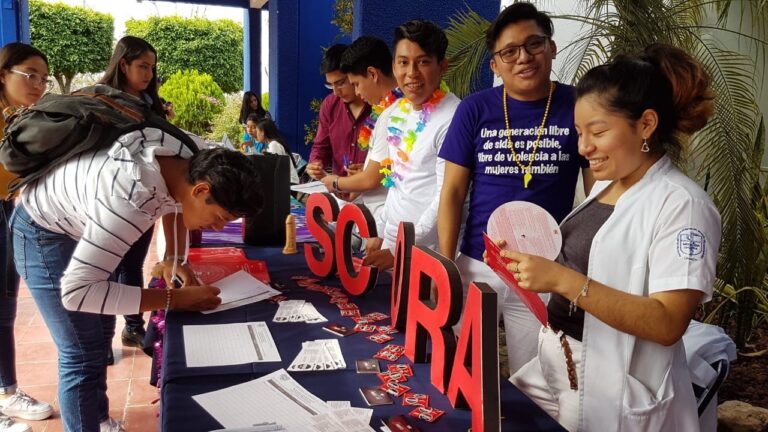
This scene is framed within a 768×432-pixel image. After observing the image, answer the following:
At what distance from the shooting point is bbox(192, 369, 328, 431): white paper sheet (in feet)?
3.66

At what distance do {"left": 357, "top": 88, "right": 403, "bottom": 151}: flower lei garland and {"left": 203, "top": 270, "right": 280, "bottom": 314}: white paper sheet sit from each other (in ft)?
3.14

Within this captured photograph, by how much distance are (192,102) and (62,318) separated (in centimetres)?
→ 991

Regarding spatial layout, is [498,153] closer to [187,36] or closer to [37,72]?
[37,72]

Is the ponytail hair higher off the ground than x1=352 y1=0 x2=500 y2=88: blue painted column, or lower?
lower

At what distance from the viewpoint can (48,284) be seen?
5.75 ft

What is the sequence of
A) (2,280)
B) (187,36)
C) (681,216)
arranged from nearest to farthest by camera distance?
(681,216), (2,280), (187,36)

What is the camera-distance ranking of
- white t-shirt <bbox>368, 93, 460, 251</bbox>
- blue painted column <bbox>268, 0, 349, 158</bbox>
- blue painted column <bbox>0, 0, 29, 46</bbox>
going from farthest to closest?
1. blue painted column <bbox>268, 0, 349, 158</bbox>
2. blue painted column <bbox>0, 0, 29, 46</bbox>
3. white t-shirt <bbox>368, 93, 460, 251</bbox>

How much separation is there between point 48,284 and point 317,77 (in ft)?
21.8

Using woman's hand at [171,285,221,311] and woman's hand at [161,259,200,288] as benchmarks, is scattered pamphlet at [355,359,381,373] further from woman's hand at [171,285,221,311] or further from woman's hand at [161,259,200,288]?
woman's hand at [161,259,200,288]

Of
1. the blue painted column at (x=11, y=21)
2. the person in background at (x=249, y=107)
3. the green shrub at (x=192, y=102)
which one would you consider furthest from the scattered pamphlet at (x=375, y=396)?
the green shrub at (x=192, y=102)

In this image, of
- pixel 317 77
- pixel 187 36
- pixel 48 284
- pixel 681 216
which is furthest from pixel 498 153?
pixel 187 36

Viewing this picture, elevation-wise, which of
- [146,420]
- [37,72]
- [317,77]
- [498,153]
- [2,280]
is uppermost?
[317,77]

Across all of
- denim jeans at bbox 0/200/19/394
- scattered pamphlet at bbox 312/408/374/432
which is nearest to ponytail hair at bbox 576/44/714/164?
scattered pamphlet at bbox 312/408/374/432

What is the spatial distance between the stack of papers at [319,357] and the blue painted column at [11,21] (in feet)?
18.8
